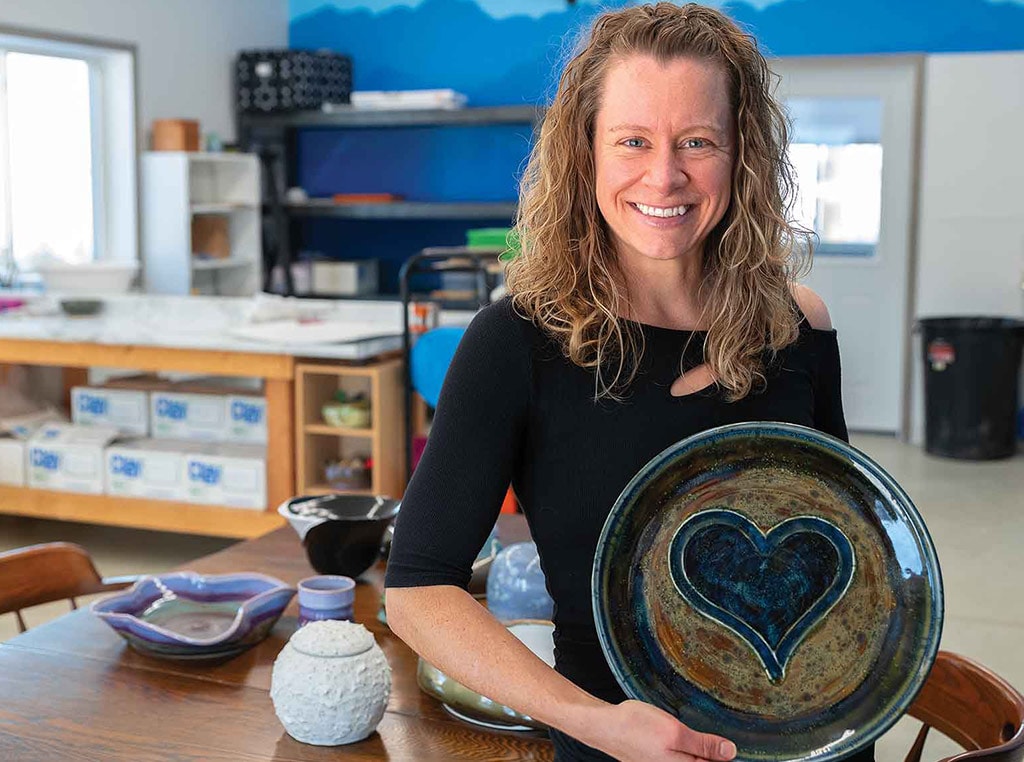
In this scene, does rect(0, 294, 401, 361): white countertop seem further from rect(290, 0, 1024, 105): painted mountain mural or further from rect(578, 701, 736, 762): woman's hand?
rect(578, 701, 736, 762): woman's hand

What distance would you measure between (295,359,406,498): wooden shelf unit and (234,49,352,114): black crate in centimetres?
395

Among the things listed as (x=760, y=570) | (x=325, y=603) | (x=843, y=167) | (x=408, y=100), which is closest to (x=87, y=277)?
(x=408, y=100)

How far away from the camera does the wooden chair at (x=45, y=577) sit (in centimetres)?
207

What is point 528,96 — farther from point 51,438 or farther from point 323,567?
point 323,567

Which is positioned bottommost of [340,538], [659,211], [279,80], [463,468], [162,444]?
[162,444]

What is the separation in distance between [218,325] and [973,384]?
12.4 ft

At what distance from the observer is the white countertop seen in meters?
4.26

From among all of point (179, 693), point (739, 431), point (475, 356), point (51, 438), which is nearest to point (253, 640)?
point (179, 693)

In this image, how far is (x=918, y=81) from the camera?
6.78 m

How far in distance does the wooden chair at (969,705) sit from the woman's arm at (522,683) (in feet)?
2.09

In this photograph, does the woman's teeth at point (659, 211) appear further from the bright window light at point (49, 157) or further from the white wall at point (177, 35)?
the white wall at point (177, 35)

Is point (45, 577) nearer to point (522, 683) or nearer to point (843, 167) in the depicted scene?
point (522, 683)

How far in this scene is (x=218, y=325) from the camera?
16.1 ft

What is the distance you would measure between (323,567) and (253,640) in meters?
0.30
